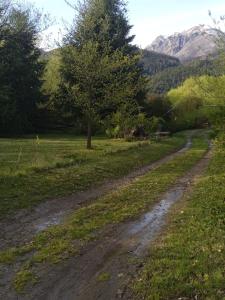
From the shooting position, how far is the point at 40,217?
531 inches

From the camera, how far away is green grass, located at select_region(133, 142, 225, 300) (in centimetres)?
786

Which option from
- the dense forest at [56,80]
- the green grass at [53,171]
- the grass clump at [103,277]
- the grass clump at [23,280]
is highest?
the dense forest at [56,80]

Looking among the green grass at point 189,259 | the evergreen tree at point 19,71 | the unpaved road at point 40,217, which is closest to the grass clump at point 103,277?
the green grass at point 189,259

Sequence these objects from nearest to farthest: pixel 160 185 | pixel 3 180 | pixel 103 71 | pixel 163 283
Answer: pixel 163 283, pixel 3 180, pixel 160 185, pixel 103 71

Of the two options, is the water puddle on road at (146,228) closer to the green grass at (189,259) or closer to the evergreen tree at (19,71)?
the green grass at (189,259)

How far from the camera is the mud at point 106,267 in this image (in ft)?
26.1

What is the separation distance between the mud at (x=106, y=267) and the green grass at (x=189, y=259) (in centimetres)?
31

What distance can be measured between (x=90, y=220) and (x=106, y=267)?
12.6 ft

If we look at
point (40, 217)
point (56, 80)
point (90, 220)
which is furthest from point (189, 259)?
point (56, 80)

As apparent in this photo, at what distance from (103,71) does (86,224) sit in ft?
65.4

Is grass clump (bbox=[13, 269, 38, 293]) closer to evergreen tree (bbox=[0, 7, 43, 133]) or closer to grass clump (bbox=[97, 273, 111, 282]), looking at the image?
grass clump (bbox=[97, 273, 111, 282])

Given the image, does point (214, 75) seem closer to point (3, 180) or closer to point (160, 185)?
point (160, 185)

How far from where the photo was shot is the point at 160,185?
63.0 ft

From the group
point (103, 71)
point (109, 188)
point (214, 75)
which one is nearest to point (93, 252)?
point (109, 188)
